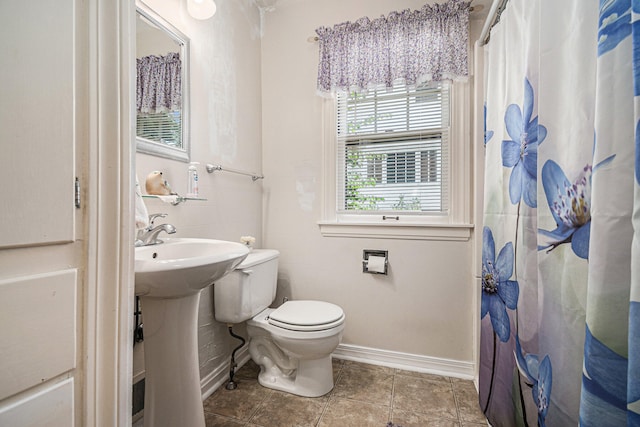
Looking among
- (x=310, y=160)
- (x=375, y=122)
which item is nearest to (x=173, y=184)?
(x=310, y=160)

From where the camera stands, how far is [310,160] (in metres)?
2.04

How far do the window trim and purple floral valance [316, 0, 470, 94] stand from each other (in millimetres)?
153

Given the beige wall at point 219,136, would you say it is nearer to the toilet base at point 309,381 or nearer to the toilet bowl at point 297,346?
the toilet bowl at point 297,346

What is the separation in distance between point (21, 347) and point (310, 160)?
1.77 meters

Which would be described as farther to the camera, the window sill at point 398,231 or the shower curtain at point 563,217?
the window sill at point 398,231

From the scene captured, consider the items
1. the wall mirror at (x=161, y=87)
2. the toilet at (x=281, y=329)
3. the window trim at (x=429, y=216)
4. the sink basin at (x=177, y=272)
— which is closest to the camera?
the sink basin at (x=177, y=272)

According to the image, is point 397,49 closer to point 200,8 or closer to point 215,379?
point 200,8

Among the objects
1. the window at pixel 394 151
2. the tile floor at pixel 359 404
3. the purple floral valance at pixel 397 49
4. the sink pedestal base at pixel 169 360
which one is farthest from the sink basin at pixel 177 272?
the purple floral valance at pixel 397 49

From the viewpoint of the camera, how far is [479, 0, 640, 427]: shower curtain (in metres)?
0.57

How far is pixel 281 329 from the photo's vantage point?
152 centimetres

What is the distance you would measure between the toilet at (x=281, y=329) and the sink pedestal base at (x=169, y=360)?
45 centimetres

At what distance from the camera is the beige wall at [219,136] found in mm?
1417

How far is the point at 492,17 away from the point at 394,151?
2.70 feet

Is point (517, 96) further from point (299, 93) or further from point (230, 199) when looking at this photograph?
point (230, 199)
